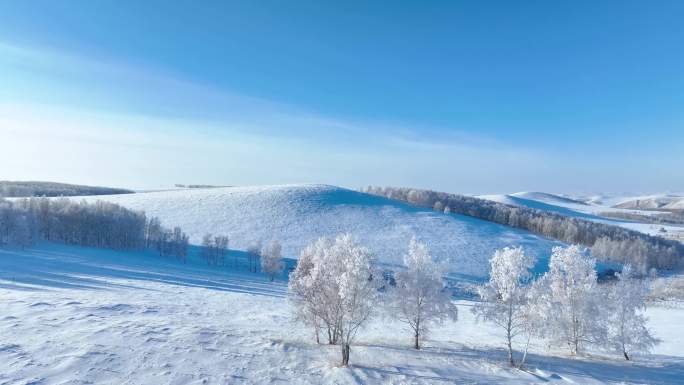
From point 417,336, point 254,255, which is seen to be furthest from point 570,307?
point 254,255

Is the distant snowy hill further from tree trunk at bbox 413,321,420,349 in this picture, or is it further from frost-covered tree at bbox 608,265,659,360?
tree trunk at bbox 413,321,420,349

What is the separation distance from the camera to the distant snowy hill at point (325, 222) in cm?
11094

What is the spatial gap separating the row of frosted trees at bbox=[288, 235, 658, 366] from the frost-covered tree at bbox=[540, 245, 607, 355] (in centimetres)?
8

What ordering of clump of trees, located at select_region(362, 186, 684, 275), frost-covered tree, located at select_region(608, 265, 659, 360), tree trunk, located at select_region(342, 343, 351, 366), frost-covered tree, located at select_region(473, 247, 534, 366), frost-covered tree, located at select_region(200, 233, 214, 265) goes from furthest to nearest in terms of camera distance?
clump of trees, located at select_region(362, 186, 684, 275) → frost-covered tree, located at select_region(200, 233, 214, 265) → frost-covered tree, located at select_region(608, 265, 659, 360) → frost-covered tree, located at select_region(473, 247, 534, 366) → tree trunk, located at select_region(342, 343, 351, 366)

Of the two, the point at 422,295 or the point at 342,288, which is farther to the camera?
the point at 422,295

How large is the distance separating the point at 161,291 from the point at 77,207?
65.6m

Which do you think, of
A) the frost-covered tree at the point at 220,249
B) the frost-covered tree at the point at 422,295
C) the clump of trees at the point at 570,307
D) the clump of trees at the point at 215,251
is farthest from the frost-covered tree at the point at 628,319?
the frost-covered tree at the point at 220,249

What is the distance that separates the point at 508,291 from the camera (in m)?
31.0

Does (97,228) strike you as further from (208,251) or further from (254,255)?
(254,255)

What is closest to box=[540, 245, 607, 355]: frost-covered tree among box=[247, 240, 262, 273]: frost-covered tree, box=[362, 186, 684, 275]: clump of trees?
box=[247, 240, 262, 273]: frost-covered tree

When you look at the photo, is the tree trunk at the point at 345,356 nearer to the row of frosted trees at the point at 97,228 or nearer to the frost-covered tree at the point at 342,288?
the frost-covered tree at the point at 342,288

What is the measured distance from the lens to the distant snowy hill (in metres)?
111

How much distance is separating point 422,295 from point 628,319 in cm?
1834

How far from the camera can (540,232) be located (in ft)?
516
